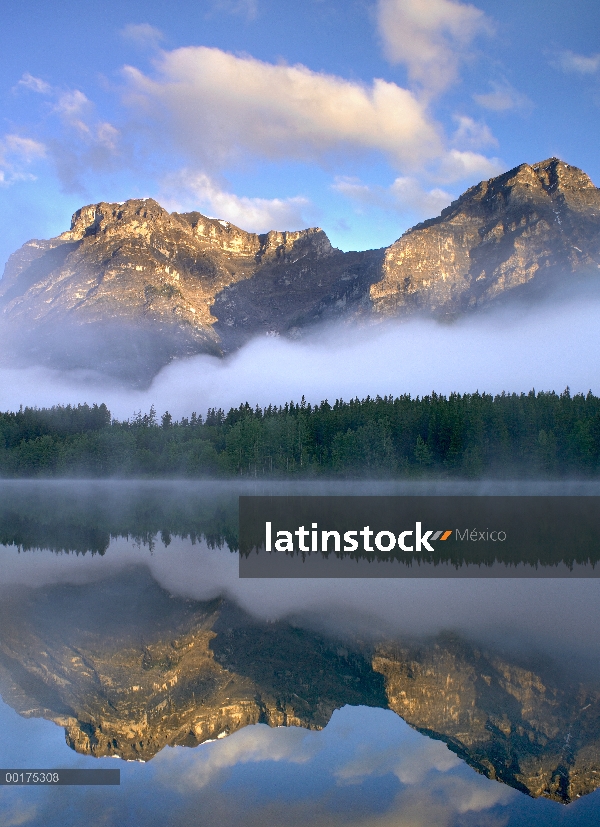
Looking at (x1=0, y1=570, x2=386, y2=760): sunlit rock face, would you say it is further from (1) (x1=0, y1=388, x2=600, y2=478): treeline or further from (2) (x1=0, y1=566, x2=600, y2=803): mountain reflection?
(1) (x1=0, y1=388, x2=600, y2=478): treeline

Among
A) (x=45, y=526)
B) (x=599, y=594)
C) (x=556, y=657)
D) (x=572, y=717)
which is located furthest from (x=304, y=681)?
(x=45, y=526)

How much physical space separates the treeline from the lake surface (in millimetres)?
87279

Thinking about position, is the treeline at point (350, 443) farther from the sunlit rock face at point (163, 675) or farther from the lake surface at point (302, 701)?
the sunlit rock face at point (163, 675)

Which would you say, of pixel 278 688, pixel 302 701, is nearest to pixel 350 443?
pixel 278 688

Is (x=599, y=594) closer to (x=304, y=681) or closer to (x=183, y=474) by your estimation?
(x=304, y=681)

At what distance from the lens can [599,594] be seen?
2648 cm

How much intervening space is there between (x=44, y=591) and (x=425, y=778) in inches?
719

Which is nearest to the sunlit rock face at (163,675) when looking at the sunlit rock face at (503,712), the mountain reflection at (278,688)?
the mountain reflection at (278,688)

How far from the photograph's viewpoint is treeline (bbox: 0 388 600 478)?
111438 millimetres

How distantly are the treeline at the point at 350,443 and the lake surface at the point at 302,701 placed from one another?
87.3 meters

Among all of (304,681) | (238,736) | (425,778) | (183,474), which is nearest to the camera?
(425,778)

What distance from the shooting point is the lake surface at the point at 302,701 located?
10.9 metres

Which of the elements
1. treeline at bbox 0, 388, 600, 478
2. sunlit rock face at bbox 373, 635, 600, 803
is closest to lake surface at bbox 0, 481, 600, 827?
sunlit rock face at bbox 373, 635, 600, 803

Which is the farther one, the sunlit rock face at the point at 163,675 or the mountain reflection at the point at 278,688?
the sunlit rock face at the point at 163,675
